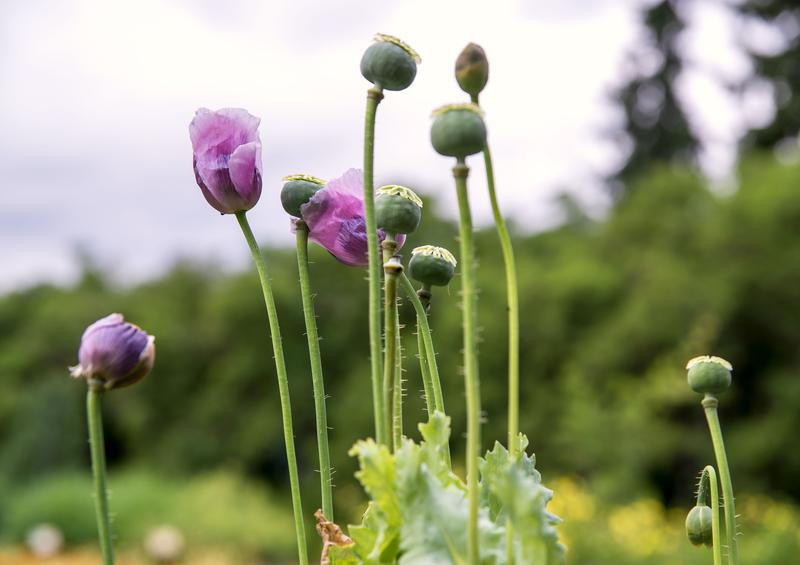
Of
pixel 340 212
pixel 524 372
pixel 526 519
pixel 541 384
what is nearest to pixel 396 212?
pixel 340 212

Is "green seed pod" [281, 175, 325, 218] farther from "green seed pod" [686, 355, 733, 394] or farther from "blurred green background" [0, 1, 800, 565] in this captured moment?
"blurred green background" [0, 1, 800, 565]

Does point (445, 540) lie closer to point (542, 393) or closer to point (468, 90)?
point (468, 90)

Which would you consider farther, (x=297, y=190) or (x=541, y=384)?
(x=541, y=384)

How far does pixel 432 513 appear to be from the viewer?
31 cm

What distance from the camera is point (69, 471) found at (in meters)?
5.98

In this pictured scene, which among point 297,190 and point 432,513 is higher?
point 297,190

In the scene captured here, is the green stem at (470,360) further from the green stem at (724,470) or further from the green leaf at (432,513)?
the green stem at (724,470)

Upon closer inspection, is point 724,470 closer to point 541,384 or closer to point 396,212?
point 396,212

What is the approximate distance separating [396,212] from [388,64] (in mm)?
57

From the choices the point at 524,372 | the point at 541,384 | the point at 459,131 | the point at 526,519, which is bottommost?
the point at 526,519

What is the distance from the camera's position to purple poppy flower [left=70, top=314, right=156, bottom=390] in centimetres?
33

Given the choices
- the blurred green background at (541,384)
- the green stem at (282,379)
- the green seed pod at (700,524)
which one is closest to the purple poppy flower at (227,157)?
the green stem at (282,379)

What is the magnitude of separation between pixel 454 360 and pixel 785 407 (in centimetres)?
197

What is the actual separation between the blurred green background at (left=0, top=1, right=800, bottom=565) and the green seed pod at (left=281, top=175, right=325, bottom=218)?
2.58 meters
